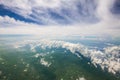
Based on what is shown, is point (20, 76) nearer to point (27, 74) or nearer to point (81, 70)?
point (27, 74)

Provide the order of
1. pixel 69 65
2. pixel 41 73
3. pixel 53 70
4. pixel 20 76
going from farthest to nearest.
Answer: pixel 69 65, pixel 53 70, pixel 41 73, pixel 20 76

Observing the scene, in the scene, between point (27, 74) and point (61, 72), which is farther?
point (61, 72)

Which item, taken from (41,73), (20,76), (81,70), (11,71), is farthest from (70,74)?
(11,71)

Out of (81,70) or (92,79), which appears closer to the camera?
(92,79)

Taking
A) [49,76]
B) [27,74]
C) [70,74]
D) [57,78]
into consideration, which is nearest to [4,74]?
[27,74]

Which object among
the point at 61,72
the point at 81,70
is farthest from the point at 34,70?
the point at 81,70

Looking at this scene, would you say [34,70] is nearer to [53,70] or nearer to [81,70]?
[53,70]

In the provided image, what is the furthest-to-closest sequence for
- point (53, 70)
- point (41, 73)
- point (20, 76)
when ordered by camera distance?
point (53, 70)
point (41, 73)
point (20, 76)

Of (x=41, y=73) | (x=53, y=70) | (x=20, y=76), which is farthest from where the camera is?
(x=53, y=70)

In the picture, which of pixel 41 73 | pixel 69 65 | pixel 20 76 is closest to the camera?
pixel 20 76
